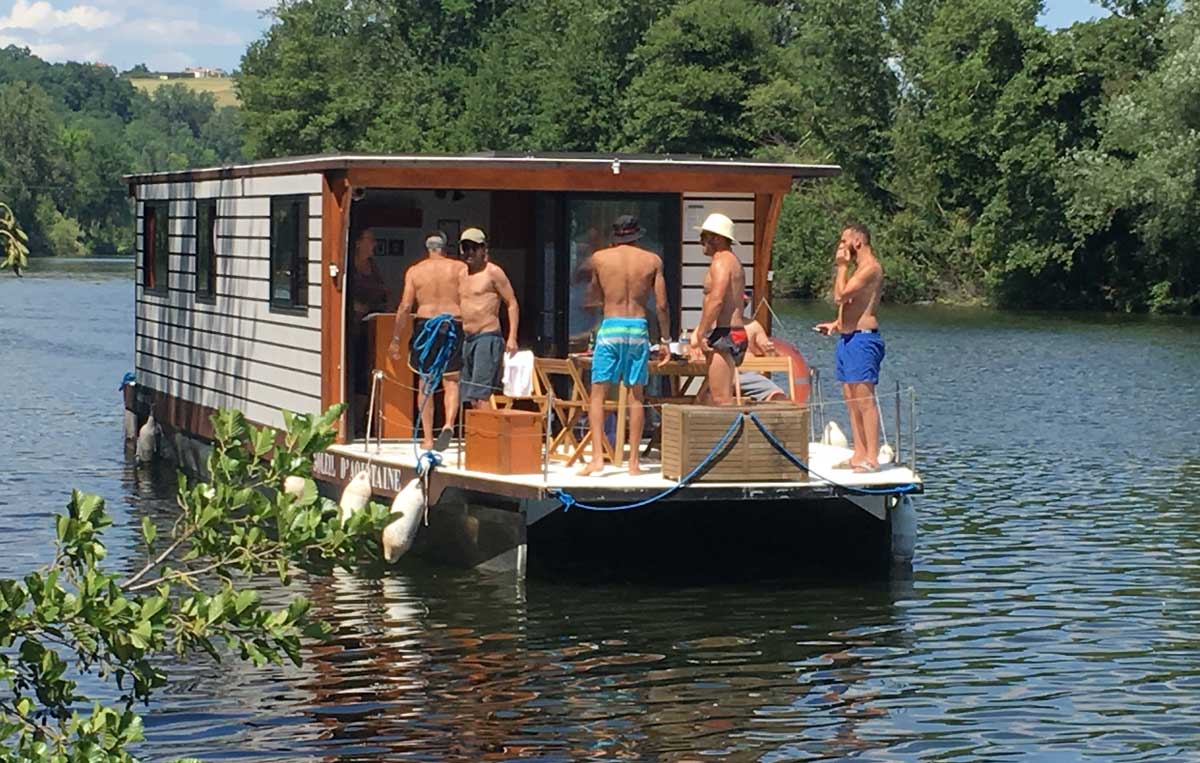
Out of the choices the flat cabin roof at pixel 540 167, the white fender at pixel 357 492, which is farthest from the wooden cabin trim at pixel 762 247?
the white fender at pixel 357 492

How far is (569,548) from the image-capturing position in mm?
14516

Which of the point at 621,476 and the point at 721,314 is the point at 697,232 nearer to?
the point at 721,314

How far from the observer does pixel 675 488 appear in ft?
43.1

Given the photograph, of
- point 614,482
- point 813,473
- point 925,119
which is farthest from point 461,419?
point 925,119

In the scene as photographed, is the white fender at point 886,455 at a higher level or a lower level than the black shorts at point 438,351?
lower

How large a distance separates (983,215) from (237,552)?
171ft

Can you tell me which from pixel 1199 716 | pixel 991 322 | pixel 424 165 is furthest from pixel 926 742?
pixel 991 322

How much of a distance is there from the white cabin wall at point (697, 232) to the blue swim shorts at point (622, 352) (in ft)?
8.93

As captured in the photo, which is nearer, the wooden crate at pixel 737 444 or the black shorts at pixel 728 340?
the wooden crate at pixel 737 444

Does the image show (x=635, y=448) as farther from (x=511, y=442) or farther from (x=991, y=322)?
(x=991, y=322)

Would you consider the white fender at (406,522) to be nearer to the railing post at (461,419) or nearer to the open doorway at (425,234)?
the railing post at (461,419)

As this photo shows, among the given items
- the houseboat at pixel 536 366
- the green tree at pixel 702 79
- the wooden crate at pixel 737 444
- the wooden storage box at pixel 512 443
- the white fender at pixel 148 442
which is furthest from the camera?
the green tree at pixel 702 79

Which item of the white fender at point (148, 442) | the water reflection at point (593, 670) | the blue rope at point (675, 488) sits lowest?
the water reflection at point (593, 670)

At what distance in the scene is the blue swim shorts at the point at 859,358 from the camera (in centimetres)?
1390
